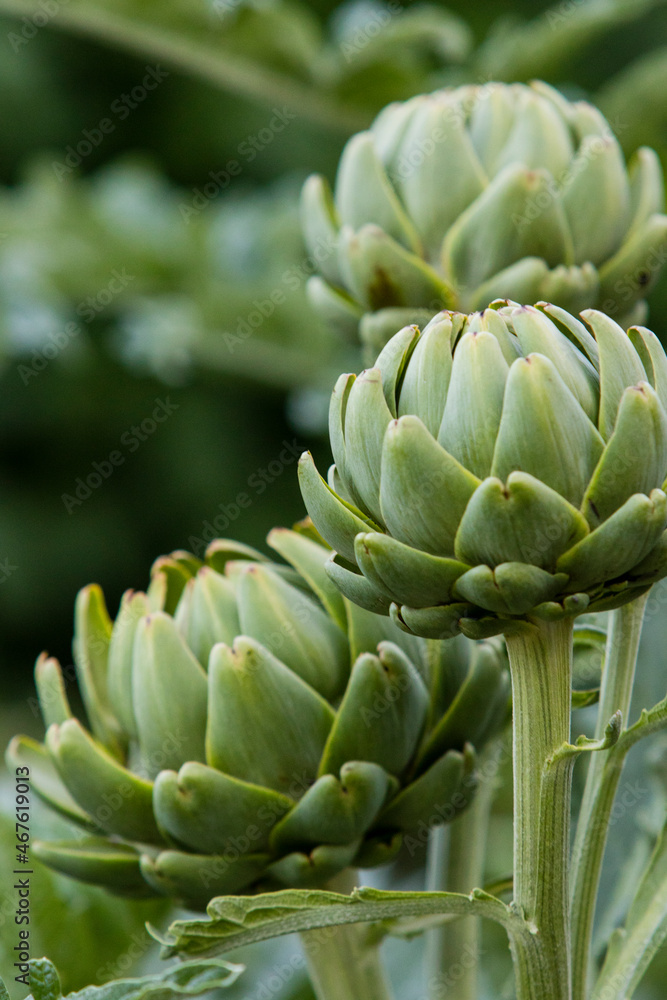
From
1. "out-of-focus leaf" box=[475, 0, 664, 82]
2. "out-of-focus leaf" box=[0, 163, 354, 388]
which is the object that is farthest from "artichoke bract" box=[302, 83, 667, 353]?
"out-of-focus leaf" box=[0, 163, 354, 388]

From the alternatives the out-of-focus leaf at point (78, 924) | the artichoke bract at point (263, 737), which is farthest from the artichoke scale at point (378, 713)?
the out-of-focus leaf at point (78, 924)

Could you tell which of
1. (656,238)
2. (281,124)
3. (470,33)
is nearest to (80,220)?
(281,124)

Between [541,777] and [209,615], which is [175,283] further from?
[541,777]

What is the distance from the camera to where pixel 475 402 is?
0.31 metres

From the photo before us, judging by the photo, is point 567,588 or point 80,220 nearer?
point 567,588

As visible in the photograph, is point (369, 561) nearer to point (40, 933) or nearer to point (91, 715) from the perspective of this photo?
point (91, 715)

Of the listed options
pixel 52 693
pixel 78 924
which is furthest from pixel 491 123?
pixel 78 924

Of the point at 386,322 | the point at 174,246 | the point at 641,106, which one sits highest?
the point at 174,246

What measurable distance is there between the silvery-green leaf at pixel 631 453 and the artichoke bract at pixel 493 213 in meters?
0.17

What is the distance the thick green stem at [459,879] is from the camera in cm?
47

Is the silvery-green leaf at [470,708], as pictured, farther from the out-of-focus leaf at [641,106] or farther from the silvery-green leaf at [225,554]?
the out-of-focus leaf at [641,106]

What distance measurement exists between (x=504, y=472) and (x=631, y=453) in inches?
1.4

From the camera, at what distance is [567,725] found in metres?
0.34

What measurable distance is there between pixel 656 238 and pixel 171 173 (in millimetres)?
1347
